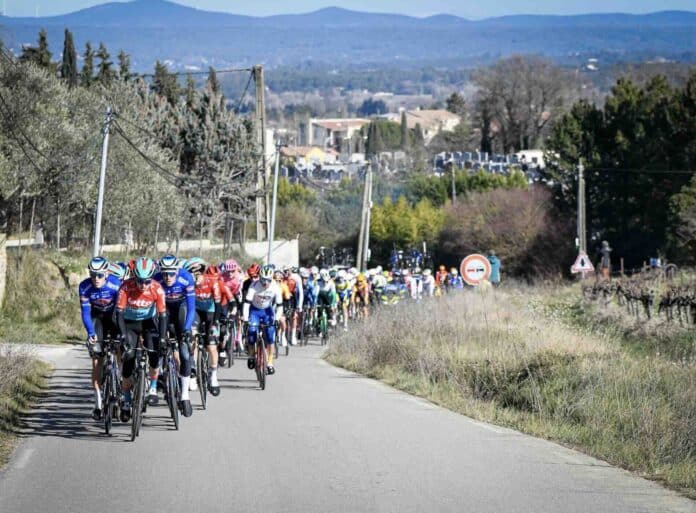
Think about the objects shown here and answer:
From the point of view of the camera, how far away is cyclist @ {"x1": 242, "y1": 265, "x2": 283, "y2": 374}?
18.6 meters

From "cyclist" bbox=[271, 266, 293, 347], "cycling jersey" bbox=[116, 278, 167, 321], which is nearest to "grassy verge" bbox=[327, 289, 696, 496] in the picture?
"cyclist" bbox=[271, 266, 293, 347]

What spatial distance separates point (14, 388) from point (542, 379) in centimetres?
683

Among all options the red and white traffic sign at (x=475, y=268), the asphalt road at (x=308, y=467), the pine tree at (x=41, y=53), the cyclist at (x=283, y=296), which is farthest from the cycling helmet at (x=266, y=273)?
the pine tree at (x=41, y=53)

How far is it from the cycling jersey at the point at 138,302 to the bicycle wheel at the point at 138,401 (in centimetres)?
64

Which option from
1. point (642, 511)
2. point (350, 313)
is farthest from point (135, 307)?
point (350, 313)

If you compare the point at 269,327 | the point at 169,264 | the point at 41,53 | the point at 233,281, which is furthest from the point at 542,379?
the point at 41,53

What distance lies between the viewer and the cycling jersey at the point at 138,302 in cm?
1336

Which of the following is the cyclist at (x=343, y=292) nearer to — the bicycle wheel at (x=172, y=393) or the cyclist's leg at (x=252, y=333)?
the cyclist's leg at (x=252, y=333)

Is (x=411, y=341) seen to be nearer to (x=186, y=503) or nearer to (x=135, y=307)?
(x=135, y=307)

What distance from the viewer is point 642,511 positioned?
923 centimetres

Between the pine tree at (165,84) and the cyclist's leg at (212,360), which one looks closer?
the cyclist's leg at (212,360)

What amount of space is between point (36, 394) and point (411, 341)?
6.99 metres

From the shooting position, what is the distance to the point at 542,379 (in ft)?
54.7

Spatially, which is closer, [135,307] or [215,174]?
[135,307]
